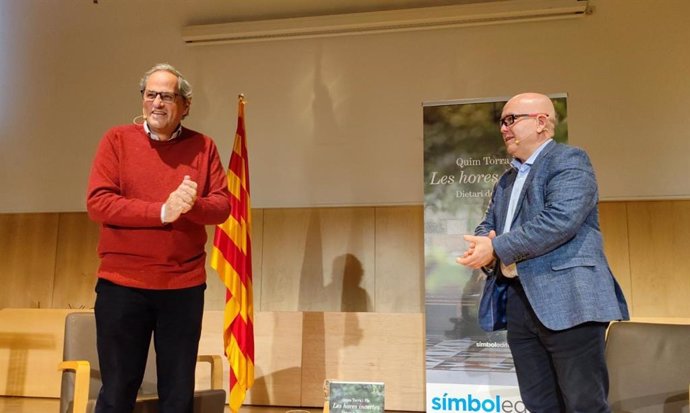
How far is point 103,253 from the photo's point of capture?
1.86 m

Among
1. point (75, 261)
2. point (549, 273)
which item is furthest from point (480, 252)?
point (75, 261)

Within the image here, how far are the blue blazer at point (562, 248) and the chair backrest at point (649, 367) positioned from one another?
0.84 metres

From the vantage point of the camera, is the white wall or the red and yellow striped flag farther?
the white wall

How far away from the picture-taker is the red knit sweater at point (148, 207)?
5.95 feet

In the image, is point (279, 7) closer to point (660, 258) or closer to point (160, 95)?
point (160, 95)

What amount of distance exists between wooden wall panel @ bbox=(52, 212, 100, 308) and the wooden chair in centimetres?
268

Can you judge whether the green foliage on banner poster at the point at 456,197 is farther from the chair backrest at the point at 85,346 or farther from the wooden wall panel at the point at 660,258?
the chair backrest at the point at 85,346

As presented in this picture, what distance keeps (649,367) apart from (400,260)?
2.47 metres

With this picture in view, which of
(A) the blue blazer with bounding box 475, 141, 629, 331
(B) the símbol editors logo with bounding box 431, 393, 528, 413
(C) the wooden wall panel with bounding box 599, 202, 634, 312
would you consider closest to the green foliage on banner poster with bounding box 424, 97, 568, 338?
(B) the símbol editors logo with bounding box 431, 393, 528, 413

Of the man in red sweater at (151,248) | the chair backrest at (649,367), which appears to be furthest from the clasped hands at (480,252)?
the chair backrest at (649,367)

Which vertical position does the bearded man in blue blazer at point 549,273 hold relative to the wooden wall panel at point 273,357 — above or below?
above

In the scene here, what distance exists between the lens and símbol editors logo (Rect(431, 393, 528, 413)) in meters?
3.46

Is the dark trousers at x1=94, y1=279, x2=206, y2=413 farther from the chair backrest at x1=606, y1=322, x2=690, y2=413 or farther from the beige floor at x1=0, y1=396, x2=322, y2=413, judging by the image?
the beige floor at x1=0, y1=396, x2=322, y2=413

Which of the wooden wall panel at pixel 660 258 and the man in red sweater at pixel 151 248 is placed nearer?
the man in red sweater at pixel 151 248
